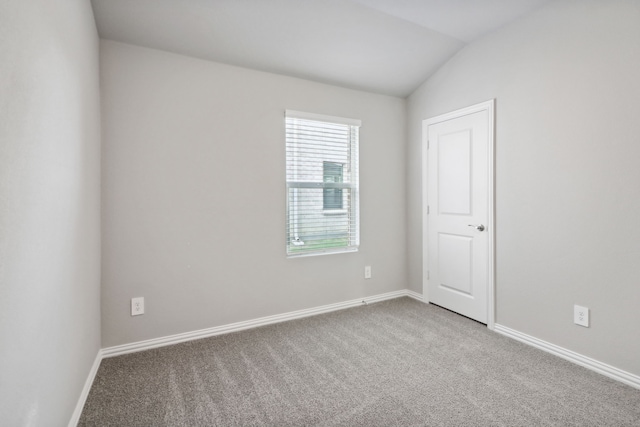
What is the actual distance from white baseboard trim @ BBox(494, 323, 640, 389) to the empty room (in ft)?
0.06

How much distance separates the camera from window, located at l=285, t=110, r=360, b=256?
10.3 ft

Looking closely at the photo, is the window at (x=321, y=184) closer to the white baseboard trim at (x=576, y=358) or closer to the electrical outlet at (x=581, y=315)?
the white baseboard trim at (x=576, y=358)

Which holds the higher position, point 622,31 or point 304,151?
point 622,31

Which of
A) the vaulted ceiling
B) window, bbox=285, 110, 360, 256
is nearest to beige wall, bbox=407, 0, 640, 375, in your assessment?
the vaulted ceiling

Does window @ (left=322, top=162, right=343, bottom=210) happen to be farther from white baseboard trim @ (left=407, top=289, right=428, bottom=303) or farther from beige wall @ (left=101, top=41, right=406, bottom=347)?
white baseboard trim @ (left=407, top=289, right=428, bottom=303)

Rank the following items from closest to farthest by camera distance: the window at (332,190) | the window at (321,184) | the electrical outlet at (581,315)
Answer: the electrical outlet at (581,315)
the window at (321,184)
the window at (332,190)

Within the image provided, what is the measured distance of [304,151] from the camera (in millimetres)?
3174

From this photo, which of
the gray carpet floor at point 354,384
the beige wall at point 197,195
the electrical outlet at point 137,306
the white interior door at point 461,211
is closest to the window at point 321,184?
the beige wall at point 197,195

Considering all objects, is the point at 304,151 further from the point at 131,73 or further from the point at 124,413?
the point at 124,413

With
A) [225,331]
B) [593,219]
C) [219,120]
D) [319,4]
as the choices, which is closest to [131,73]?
[219,120]

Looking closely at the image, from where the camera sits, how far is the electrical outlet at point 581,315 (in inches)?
88.1

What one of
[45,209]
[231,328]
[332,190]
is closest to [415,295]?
[332,190]

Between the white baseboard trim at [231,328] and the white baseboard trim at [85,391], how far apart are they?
148mm

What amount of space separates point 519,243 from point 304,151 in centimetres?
203
